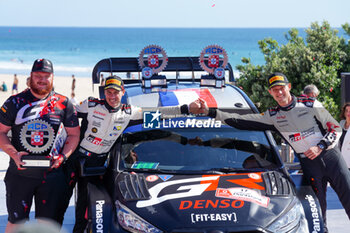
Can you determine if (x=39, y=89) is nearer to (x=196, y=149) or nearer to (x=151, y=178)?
(x=151, y=178)

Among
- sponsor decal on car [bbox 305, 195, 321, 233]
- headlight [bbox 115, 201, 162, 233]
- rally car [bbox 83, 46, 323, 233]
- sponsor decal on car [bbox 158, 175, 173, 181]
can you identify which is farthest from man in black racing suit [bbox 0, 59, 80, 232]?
sponsor decal on car [bbox 305, 195, 321, 233]

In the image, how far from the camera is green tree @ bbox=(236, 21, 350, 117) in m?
11.8

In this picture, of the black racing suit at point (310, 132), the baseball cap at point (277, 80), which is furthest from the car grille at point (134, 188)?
the baseball cap at point (277, 80)

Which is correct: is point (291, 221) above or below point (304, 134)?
below

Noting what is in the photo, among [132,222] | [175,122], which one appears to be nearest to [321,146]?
[175,122]

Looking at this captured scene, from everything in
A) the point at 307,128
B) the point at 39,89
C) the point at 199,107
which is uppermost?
the point at 39,89

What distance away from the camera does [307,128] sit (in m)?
5.29

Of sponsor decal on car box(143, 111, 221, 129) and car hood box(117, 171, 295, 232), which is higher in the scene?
sponsor decal on car box(143, 111, 221, 129)

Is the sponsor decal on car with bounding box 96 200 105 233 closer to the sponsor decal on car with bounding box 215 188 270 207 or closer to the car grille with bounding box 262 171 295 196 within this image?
the sponsor decal on car with bounding box 215 188 270 207

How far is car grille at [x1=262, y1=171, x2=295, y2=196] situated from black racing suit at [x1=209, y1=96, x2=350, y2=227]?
580 mm

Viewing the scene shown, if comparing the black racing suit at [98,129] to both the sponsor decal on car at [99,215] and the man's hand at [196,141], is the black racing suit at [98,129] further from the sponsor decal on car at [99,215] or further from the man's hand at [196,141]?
the sponsor decal on car at [99,215]

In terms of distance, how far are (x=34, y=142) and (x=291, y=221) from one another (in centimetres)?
228

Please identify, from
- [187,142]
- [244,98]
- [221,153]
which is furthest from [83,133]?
[244,98]

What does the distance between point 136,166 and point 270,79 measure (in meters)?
1.60
